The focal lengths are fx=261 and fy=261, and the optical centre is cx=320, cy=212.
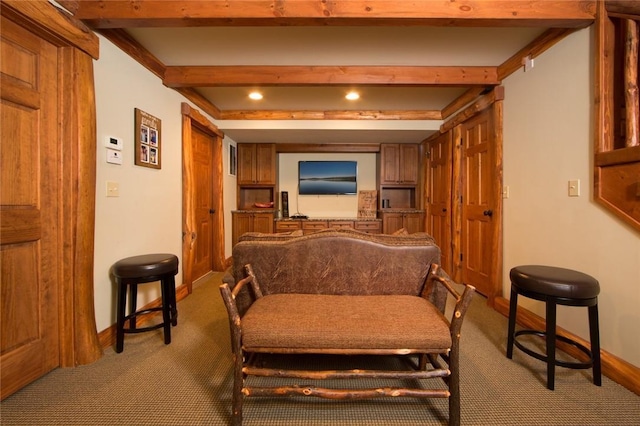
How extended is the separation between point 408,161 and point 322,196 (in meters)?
1.75

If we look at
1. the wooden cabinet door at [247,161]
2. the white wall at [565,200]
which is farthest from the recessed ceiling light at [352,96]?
the wooden cabinet door at [247,161]

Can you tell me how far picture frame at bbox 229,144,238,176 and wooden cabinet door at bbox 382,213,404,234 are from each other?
281cm

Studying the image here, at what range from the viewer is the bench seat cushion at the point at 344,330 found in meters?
1.19

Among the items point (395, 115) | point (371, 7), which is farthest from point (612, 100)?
point (395, 115)

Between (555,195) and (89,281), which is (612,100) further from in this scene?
(89,281)

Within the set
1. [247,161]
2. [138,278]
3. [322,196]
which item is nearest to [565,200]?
[138,278]

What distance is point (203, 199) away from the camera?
3.71 m

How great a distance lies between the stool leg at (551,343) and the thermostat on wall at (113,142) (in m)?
3.13

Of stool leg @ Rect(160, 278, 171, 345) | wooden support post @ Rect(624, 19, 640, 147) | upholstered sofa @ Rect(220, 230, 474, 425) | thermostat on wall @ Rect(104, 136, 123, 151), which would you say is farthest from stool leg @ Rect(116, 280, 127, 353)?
wooden support post @ Rect(624, 19, 640, 147)

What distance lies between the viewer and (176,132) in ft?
9.55

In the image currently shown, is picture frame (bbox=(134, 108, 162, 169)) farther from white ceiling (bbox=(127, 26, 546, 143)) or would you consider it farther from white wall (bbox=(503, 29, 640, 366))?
white wall (bbox=(503, 29, 640, 366))

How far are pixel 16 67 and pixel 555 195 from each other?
3614 millimetres

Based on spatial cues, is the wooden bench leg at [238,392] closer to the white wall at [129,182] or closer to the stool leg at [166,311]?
the stool leg at [166,311]

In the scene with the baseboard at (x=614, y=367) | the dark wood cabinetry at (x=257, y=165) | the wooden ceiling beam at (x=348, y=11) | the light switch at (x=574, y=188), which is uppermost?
the wooden ceiling beam at (x=348, y=11)
